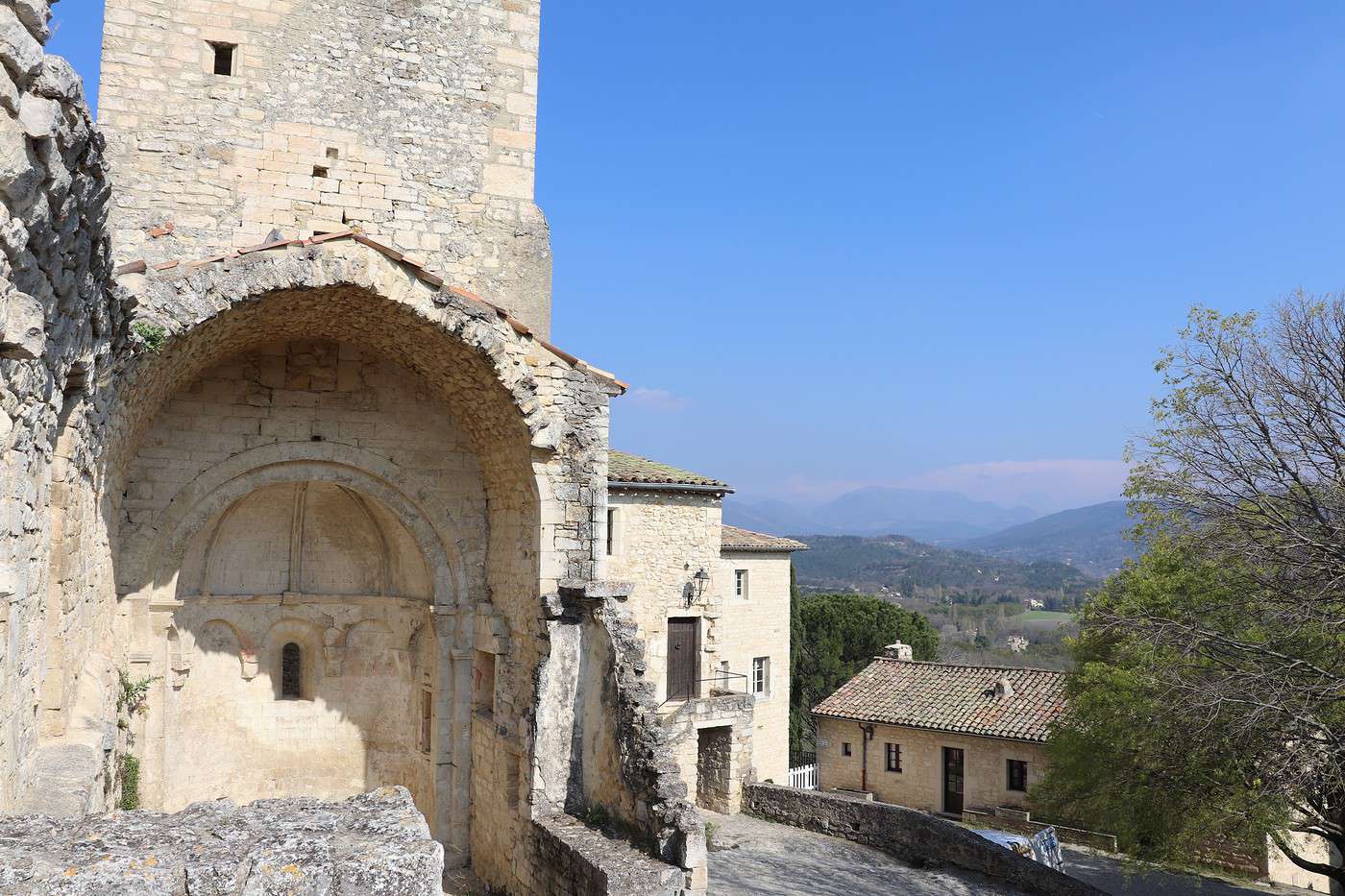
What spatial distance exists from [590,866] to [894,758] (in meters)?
17.8

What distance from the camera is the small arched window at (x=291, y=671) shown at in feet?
47.1

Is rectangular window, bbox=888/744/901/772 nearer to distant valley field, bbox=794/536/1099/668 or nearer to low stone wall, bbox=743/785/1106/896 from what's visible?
low stone wall, bbox=743/785/1106/896

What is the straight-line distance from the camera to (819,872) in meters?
16.1

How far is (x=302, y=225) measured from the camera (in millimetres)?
12484

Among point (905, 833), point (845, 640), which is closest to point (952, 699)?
point (905, 833)

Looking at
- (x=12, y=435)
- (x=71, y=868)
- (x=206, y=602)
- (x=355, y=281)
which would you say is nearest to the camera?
(x=71, y=868)

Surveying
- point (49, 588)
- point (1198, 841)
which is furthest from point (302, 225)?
point (1198, 841)

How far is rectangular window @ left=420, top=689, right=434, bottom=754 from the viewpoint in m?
13.8

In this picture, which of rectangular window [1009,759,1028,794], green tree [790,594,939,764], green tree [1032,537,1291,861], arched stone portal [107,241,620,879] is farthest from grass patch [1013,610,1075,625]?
arched stone portal [107,241,620,879]

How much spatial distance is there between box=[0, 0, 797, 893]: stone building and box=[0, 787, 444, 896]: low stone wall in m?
5.69

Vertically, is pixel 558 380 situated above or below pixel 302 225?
below

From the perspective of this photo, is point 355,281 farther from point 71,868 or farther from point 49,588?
point 71,868

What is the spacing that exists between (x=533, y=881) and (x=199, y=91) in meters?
9.90

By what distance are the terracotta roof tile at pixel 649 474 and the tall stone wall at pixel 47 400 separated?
44.0 ft
